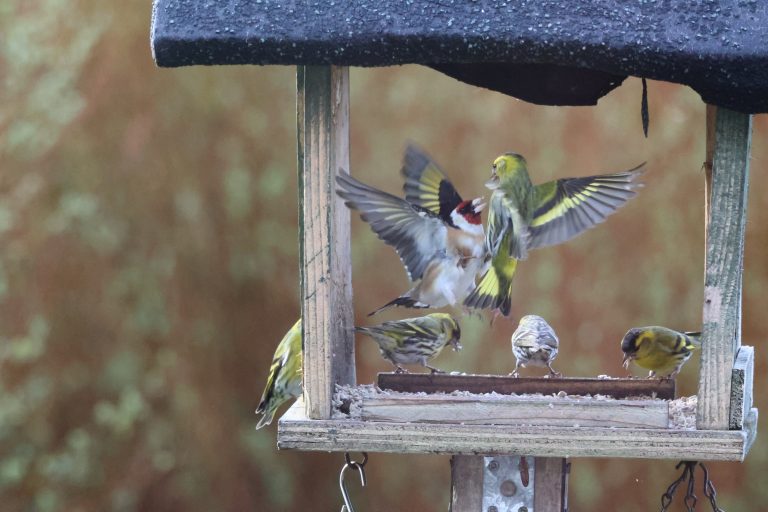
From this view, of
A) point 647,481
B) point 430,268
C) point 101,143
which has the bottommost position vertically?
point 647,481

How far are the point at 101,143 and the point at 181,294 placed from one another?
0.66 m

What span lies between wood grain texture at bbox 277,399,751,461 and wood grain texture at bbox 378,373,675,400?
0.40 ft

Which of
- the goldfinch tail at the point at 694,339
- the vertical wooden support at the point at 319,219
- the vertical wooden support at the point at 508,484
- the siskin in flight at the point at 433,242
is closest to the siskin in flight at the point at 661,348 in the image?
the goldfinch tail at the point at 694,339

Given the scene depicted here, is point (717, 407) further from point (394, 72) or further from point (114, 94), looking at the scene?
point (114, 94)

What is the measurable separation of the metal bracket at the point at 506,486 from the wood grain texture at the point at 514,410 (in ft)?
0.84

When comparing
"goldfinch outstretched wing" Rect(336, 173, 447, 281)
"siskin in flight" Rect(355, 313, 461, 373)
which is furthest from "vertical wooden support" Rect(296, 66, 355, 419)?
"siskin in flight" Rect(355, 313, 461, 373)

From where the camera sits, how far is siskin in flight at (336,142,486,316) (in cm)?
254

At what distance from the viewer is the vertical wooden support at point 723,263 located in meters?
2.30

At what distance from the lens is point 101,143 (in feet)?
16.2

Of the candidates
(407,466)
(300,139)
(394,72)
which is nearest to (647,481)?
(407,466)

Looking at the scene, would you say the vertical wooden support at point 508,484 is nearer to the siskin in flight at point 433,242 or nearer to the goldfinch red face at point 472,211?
the siskin in flight at point 433,242

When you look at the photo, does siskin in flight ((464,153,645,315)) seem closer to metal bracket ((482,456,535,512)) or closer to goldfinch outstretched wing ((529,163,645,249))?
goldfinch outstretched wing ((529,163,645,249))

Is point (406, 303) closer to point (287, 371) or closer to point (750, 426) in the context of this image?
point (287, 371)

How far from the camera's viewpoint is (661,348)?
2.76m
